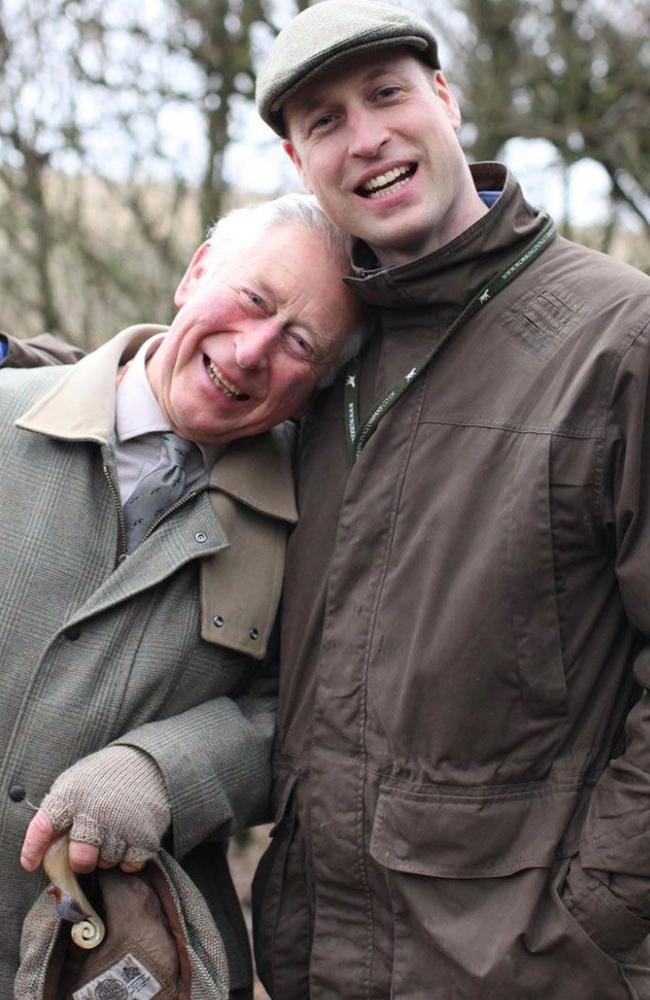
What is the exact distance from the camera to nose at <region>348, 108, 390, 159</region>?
2.55 metres

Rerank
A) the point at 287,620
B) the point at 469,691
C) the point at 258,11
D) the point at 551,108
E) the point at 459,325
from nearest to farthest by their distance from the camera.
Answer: the point at 469,691 < the point at 459,325 < the point at 287,620 < the point at 258,11 < the point at 551,108

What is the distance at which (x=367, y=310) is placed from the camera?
2.84 metres

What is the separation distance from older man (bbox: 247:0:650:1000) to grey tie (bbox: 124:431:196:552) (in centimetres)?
37

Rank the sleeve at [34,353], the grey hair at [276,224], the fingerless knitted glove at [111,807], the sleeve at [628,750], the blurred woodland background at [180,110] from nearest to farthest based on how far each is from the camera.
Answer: the sleeve at [628,750] < the fingerless knitted glove at [111,807] < the grey hair at [276,224] < the sleeve at [34,353] < the blurred woodland background at [180,110]

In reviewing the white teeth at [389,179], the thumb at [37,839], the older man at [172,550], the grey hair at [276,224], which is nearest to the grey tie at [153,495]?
the older man at [172,550]

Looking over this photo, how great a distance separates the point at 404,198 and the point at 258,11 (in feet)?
12.0

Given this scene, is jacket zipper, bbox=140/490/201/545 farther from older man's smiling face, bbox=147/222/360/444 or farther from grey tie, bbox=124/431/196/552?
older man's smiling face, bbox=147/222/360/444

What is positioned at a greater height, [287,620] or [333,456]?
[333,456]

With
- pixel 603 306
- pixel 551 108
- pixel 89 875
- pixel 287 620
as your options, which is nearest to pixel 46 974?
pixel 89 875

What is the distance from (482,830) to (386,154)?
134 centimetres

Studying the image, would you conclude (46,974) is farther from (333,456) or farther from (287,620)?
(333,456)

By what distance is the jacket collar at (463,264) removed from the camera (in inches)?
96.9

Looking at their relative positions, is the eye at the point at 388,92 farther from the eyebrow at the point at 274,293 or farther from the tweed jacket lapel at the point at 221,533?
the tweed jacket lapel at the point at 221,533

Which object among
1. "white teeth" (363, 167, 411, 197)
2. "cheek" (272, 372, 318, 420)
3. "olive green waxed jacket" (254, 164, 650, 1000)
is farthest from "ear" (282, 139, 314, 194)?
"cheek" (272, 372, 318, 420)
